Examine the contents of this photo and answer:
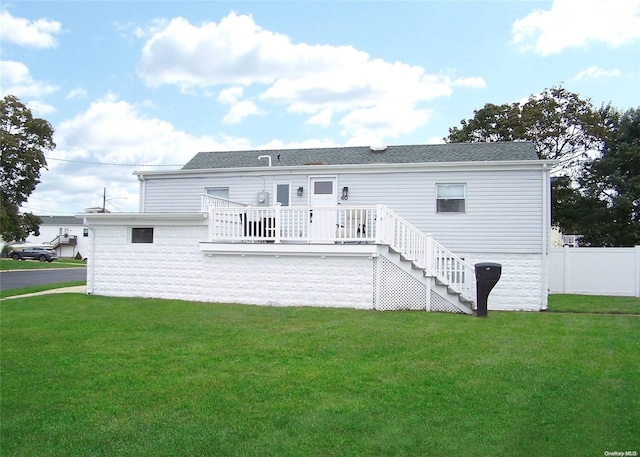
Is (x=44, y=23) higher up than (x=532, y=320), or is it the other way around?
(x=44, y=23)

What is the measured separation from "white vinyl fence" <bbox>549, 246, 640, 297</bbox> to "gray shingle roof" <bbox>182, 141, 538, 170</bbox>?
4.11 metres

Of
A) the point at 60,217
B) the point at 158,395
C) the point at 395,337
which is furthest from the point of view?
the point at 60,217

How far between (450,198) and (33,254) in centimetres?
3781

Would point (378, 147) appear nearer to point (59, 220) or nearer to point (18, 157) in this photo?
point (18, 157)

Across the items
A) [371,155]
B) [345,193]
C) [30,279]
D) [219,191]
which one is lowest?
[30,279]

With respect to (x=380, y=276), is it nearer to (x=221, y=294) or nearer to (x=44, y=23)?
(x=221, y=294)

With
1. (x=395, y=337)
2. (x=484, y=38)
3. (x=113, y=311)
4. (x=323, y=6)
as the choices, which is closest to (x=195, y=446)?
(x=395, y=337)

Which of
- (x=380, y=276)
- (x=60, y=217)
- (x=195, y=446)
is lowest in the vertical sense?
(x=195, y=446)

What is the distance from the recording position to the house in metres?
11.7

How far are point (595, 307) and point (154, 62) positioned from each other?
1331 cm

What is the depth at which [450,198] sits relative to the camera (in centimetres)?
1466

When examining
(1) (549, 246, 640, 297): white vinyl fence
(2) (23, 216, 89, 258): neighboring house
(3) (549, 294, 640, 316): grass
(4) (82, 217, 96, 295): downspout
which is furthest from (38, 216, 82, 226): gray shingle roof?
(3) (549, 294, 640, 316): grass

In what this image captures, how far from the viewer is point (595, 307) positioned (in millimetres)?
13070

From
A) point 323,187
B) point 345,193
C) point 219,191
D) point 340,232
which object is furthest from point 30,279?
point 340,232
